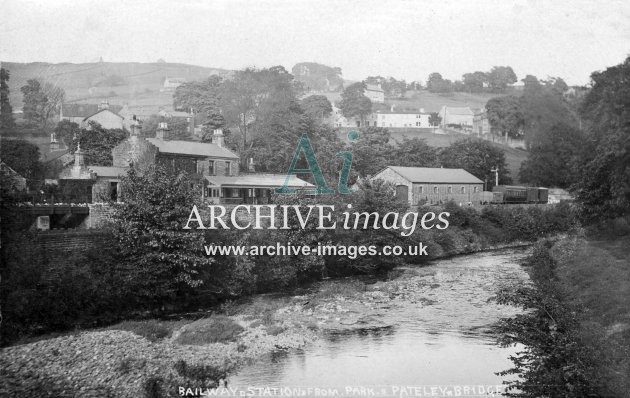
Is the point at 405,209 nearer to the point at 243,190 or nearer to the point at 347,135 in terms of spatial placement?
the point at 243,190

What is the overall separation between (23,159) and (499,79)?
32877 millimetres

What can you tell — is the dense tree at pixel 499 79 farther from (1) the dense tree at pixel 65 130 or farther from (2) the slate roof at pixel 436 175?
(1) the dense tree at pixel 65 130

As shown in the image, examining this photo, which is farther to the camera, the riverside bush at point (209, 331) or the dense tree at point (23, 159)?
the dense tree at point (23, 159)

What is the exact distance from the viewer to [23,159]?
3073 centimetres

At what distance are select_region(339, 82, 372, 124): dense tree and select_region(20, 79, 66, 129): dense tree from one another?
20916mm

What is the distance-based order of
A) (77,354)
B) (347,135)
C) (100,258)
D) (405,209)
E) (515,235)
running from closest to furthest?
(77,354) → (100,258) → (405,209) → (515,235) → (347,135)

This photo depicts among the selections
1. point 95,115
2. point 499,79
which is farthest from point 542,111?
point 95,115

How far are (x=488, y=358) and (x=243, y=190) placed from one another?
67.8ft

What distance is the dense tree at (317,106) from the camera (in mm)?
40547

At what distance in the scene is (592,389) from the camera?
13344 millimetres

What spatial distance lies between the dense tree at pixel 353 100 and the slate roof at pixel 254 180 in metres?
12.6

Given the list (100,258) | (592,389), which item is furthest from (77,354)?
(592,389)

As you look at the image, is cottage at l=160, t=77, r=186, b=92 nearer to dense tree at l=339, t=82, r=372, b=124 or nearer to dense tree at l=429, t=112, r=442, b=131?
dense tree at l=339, t=82, r=372, b=124

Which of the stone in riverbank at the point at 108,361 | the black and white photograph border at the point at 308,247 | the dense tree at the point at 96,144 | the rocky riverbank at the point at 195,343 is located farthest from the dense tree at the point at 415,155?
the stone in riverbank at the point at 108,361
